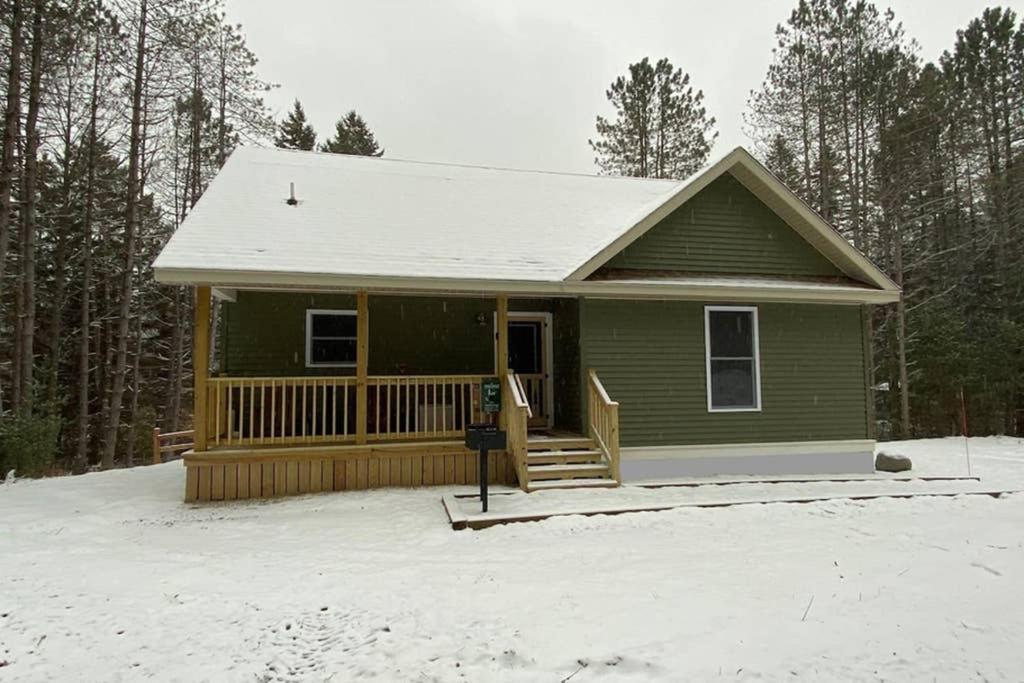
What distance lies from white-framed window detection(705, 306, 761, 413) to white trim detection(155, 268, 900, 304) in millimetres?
320

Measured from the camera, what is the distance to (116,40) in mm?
13344

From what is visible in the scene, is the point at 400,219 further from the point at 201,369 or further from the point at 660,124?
the point at 660,124

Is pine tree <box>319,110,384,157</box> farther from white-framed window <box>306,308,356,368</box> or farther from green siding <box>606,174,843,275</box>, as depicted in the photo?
green siding <box>606,174,843,275</box>

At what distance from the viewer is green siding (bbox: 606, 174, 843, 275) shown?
922 cm

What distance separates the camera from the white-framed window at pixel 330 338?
952 cm

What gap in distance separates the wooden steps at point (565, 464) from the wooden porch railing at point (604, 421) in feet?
0.36

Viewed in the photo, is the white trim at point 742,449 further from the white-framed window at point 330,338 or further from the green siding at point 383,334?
the white-framed window at point 330,338

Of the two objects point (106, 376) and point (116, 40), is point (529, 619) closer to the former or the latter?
point (116, 40)

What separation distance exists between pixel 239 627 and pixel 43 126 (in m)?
15.5

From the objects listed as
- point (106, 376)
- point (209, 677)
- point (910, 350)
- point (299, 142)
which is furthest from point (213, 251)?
point (299, 142)

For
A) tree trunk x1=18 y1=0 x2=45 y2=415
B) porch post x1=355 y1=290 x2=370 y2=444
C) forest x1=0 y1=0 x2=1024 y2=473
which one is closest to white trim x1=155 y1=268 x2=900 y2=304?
porch post x1=355 y1=290 x2=370 y2=444

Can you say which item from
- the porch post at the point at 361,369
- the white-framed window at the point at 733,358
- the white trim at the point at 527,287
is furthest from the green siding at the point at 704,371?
the porch post at the point at 361,369

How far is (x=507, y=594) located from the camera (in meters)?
4.40

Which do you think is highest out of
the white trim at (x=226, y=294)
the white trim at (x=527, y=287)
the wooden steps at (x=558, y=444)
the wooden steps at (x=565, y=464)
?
the white trim at (x=226, y=294)
